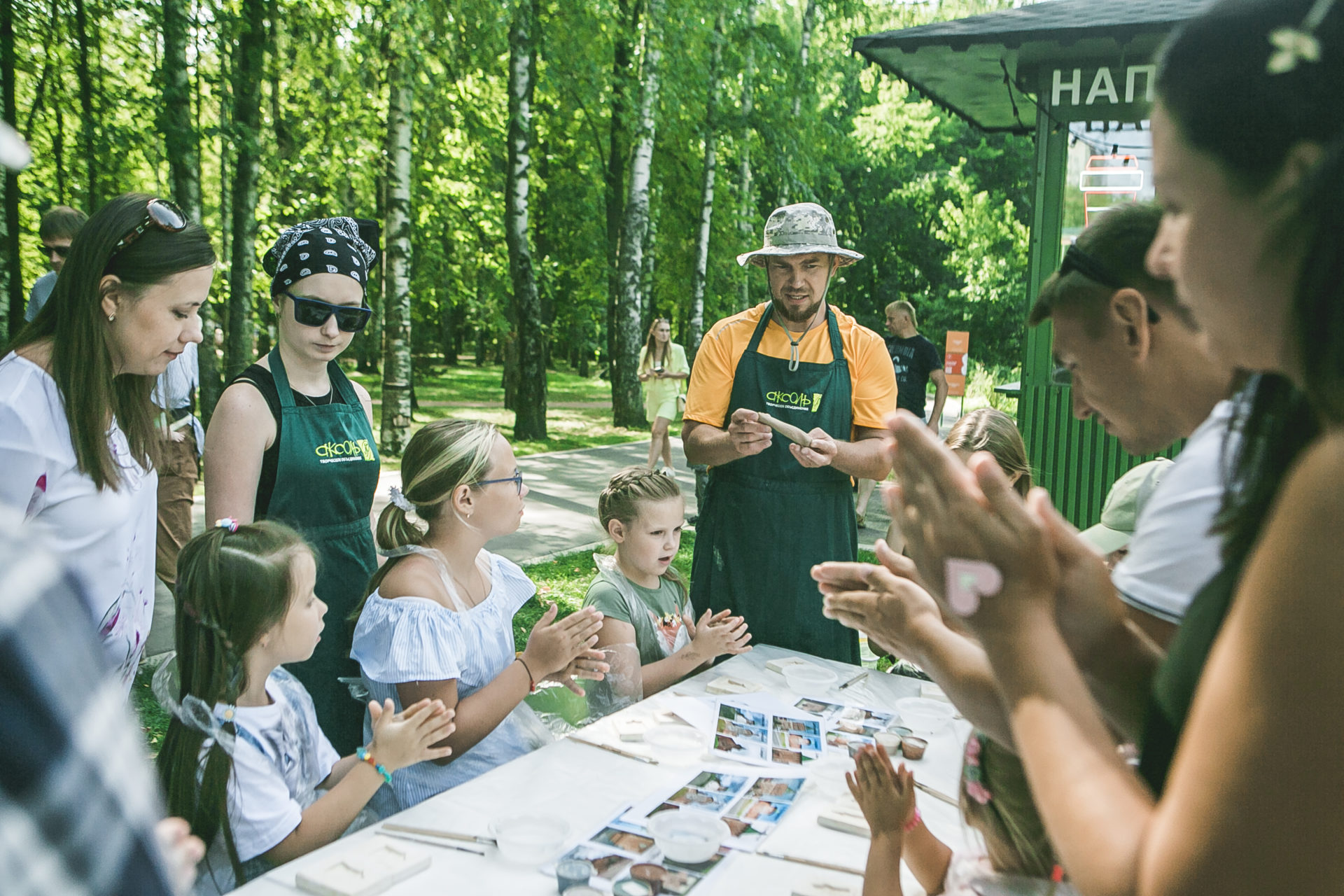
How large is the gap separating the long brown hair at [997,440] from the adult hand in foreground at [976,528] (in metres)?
2.34

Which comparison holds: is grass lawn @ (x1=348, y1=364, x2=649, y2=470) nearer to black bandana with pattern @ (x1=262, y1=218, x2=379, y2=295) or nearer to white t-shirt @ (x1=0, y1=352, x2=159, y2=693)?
black bandana with pattern @ (x1=262, y1=218, x2=379, y2=295)

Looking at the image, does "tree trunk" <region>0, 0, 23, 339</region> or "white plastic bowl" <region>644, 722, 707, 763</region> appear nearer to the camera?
"white plastic bowl" <region>644, 722, 707, 763</region>

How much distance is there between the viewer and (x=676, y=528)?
11.4ft

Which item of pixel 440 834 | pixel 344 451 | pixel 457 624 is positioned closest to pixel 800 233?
pixel 344 451

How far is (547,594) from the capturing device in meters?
6.49

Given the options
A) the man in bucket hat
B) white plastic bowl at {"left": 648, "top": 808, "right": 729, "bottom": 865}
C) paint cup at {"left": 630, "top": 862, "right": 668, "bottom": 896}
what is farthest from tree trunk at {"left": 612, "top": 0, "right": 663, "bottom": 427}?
paint cup at {"left": 630, "top": 862, "right": 668, "bottom": 896}

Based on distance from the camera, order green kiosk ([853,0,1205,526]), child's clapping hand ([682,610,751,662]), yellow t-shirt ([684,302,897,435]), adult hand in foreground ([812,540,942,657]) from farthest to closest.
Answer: green kiosk ([853,0,1205,526]), yellow t-shirt ([684,302,897,435]), child's clapping hand ([682,610,751,662]), adult hand in foreground ([812,540,942,657])

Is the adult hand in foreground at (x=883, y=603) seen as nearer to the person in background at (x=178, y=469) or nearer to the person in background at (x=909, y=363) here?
the person in background at (x=178, y=469)

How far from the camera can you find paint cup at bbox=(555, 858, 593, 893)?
1.73 m

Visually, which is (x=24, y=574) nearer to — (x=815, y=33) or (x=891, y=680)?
(x=891, y=680)

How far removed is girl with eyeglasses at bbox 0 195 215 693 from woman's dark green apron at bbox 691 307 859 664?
6.37 feet

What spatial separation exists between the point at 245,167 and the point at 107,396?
24.2ft

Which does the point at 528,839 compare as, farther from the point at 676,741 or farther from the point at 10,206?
the point at 10,206

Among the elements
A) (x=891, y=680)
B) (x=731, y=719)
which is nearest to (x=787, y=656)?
(x=891, y=680)
